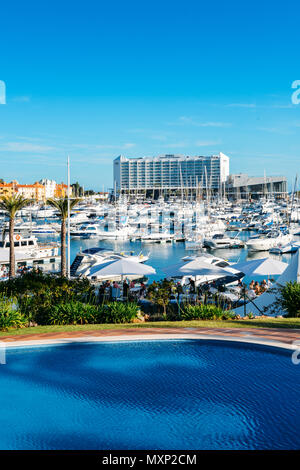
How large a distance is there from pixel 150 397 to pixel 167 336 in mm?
3214

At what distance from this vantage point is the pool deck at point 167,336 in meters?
11.3

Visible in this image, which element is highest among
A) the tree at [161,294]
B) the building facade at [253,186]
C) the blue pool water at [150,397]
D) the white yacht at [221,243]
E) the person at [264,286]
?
the building facade at [253,186]

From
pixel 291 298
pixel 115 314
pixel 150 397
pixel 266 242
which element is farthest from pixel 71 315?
pixel 266 242

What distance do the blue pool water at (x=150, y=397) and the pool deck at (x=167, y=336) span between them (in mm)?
210

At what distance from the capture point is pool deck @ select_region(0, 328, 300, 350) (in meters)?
11.3

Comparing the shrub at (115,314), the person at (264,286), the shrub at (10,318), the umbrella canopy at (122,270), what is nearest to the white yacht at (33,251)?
the umbrella canopy at (122,270)

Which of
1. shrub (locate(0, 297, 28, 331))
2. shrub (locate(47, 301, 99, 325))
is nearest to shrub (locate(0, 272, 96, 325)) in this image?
shrub (locate(47, 301, 99, 325))

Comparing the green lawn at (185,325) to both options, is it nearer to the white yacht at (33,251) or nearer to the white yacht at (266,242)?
the white yacht at (33,251)

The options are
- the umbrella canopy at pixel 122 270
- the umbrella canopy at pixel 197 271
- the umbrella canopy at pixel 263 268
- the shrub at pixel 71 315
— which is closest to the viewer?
the shrub at pixel 71 315

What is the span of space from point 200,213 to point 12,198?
51947 mm

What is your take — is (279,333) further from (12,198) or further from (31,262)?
(31,262)
